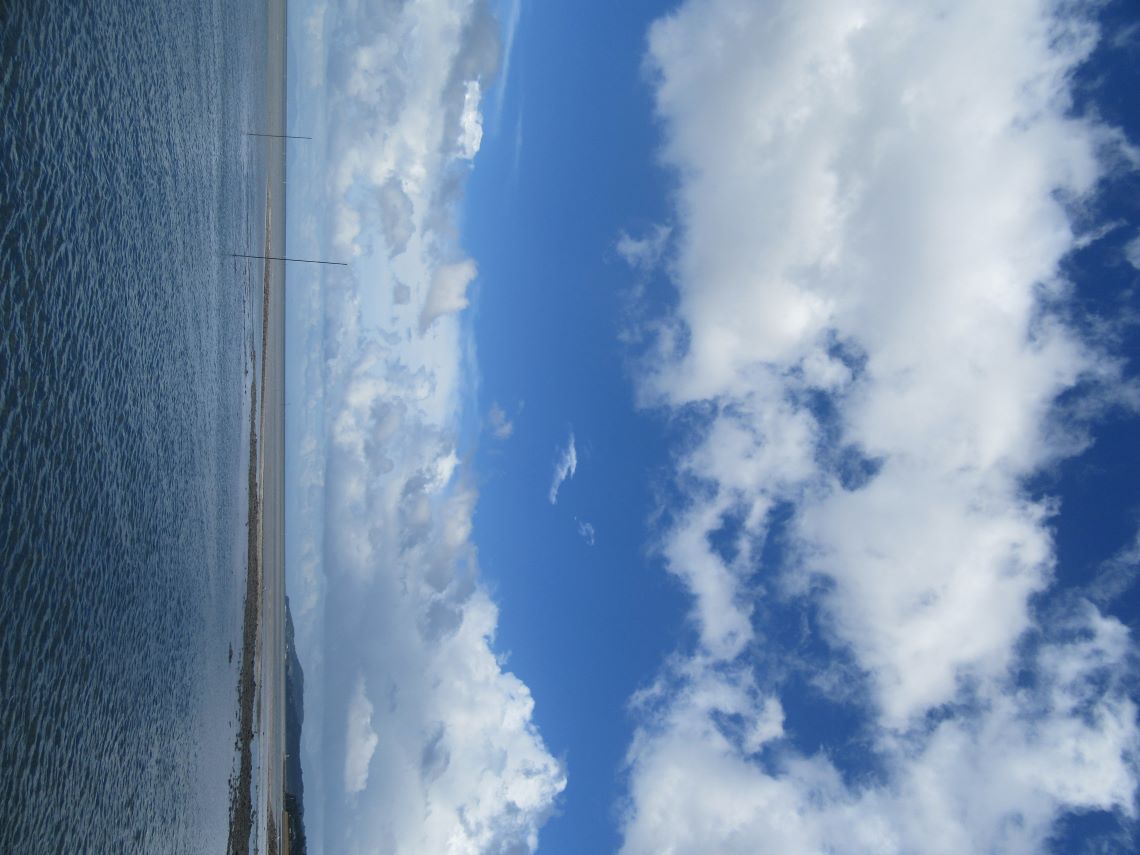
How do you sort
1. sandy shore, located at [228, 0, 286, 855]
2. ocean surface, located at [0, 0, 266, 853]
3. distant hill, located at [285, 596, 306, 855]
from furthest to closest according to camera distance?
distant hill, located at [285, 596, 306, 855]
sandy shore, located at [228, 0, 286, 855]
ocean surface, located at [0, 0, 266, 853]

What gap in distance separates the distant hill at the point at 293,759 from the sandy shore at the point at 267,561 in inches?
736

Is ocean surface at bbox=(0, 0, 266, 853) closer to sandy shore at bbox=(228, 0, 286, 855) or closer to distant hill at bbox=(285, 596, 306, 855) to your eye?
sandy shore at bbox=(228, 0, 286, 855)

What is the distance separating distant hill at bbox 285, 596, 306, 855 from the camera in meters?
85.5

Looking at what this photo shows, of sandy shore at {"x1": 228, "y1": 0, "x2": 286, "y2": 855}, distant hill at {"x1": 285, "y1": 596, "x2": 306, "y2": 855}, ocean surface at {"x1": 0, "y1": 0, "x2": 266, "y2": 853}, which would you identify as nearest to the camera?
ocean surface at {"x1": 0, "y1": 0, "x2": 266, "y2": 853}

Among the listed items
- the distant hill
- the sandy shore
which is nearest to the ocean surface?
the sandy shore

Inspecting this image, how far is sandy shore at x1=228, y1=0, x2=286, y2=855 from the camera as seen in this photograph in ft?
137

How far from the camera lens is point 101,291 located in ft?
58.3

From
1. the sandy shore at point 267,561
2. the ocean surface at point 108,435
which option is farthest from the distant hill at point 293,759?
the ocean surface at point 108,435

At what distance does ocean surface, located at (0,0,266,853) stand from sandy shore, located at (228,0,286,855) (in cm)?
1072

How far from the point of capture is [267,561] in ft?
182

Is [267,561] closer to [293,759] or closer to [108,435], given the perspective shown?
[108,435]

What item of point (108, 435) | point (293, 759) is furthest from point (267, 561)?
point (293, 759)

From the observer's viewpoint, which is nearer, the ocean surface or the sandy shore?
the ocean surface

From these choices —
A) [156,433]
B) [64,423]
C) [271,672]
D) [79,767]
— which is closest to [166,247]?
[156,433]
